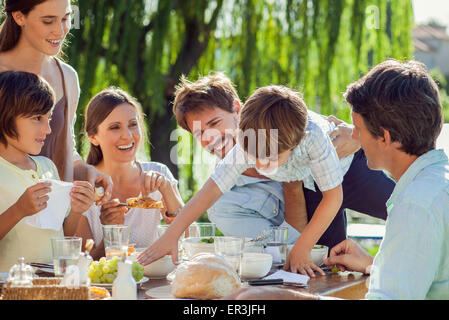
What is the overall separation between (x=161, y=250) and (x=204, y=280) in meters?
0.55

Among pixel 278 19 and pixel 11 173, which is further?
pixel 278 19

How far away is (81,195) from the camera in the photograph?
2.54 metres

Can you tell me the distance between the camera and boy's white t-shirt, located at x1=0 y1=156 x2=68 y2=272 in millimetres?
2598

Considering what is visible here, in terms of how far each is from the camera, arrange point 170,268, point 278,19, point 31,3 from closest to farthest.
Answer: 1. point 170,268
2. point 31,3
3. point 278,19

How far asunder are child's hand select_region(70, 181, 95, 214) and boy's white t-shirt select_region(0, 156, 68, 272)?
0.58ft

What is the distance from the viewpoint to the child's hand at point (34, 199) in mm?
2332

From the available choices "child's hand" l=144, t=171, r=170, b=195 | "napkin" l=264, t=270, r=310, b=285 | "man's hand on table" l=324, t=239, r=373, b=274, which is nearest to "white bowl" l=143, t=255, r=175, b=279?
"napkin" l=264, t=270, r=310, b=285

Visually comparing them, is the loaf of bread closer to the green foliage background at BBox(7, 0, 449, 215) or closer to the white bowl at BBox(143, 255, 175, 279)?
the white bowl at BBox(143, 255, 175, 279)

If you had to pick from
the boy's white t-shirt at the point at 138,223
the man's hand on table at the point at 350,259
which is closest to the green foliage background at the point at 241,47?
the boy's white t-shirt at the point at 138,223

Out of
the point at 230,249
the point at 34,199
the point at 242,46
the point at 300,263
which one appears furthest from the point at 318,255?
the point at 242,46
